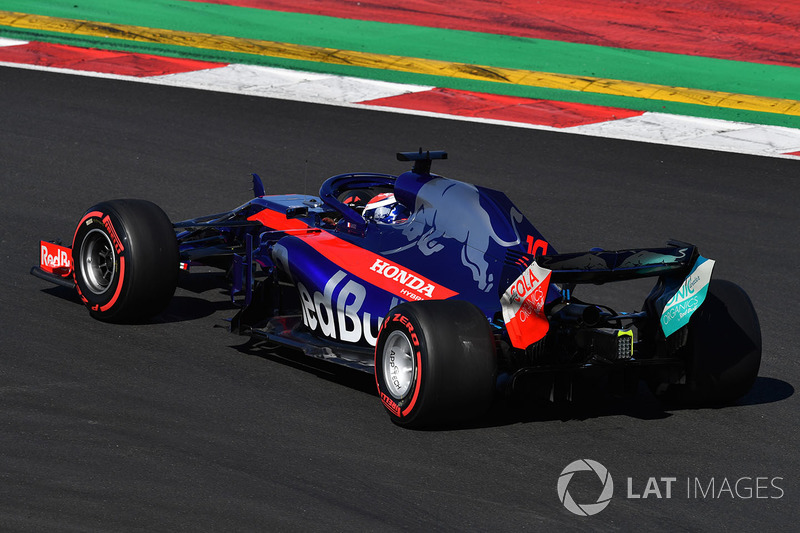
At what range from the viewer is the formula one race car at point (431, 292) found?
6.15m

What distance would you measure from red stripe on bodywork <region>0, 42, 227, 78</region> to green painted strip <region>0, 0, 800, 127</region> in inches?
11.0

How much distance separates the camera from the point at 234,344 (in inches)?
300

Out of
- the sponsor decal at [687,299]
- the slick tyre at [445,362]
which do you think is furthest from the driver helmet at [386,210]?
the sponsor decal at [687,299]

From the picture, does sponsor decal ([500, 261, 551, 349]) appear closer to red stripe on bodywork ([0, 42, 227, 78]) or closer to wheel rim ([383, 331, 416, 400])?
wheel rim ([383, 331, 416, 400])

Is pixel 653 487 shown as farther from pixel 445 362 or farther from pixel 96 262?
pixel 96 262

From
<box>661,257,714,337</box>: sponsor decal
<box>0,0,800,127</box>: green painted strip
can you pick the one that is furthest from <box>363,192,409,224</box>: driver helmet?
<box>0,0,800,127</box>: green painted strip

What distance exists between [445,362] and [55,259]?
3.34 meters

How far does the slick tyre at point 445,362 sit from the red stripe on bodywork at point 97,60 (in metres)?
8.69

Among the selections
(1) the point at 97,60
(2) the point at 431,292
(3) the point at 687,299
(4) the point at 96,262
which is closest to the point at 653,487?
(3) the point at 687,299

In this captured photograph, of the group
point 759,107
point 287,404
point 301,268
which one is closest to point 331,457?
point 287,404

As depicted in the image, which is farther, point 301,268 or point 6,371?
point 301,268

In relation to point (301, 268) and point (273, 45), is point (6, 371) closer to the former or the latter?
point (301, 268)

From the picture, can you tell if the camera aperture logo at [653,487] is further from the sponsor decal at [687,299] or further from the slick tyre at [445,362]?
the sponsor decal at [687,299]

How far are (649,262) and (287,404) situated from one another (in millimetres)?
2021
